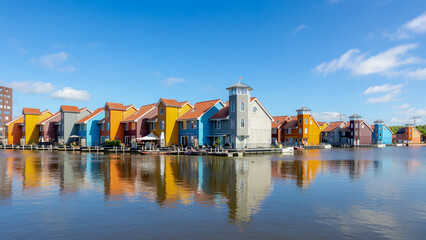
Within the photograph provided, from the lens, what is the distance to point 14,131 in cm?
10119

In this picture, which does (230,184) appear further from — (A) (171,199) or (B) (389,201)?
(B) (389,201)

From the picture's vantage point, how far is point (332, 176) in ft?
94.1

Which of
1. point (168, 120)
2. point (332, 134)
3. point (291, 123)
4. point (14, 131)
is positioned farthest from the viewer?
point (332, 134)

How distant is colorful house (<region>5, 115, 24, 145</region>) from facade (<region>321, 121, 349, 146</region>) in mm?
108269

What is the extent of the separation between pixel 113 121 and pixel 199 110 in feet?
74.3

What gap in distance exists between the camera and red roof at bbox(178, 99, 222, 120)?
66381 mm

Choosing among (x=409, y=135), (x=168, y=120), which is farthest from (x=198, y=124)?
(x=409, y=135)

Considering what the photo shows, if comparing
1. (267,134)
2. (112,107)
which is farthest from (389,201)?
(112,107)

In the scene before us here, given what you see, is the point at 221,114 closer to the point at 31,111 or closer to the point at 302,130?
the point at 302,130

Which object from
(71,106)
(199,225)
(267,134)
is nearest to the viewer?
(199,225)

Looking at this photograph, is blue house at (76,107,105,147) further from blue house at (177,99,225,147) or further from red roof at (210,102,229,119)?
red roof at (210,102,229,119)

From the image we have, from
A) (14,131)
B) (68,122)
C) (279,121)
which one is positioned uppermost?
(279,121)

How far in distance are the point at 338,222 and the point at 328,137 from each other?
389 ft

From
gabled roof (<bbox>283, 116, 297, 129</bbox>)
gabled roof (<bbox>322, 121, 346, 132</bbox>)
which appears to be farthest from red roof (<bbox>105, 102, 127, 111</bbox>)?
gabled roof (<bbox>322, 121, 346, 132</bbox>)
